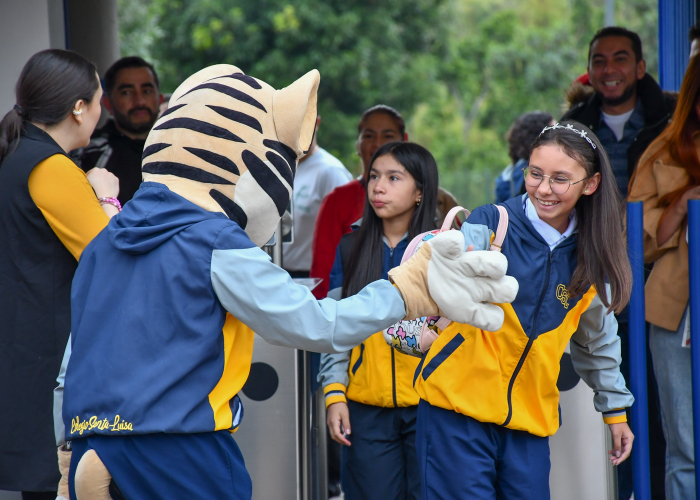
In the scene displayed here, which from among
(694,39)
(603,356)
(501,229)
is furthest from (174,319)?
(694,39)

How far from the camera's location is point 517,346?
2.42 m

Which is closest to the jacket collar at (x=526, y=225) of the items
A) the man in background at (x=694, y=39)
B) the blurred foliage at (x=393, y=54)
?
the man in background at (x=694, y=39)

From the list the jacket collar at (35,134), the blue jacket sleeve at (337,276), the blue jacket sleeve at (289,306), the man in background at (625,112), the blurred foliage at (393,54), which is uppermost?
the blurred foliage at (393,54)

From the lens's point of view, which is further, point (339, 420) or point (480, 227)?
point (339, 420)

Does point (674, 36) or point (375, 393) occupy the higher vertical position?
point (674, 36)

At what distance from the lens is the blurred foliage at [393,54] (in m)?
14.0

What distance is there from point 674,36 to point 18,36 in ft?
Result: 12.5

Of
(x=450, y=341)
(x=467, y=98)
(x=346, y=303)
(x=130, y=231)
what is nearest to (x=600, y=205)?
(x=450, y=341)

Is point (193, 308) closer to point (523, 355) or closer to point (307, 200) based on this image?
point (523, 355)

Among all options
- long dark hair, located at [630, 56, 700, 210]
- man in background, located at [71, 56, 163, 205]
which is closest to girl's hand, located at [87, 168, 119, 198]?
man in background, located at [71, 56, 163, 205]

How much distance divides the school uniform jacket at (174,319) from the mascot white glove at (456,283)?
85mm

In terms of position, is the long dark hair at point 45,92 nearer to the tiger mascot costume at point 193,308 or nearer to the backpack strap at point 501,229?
the tiger mascot costume at point 193,308

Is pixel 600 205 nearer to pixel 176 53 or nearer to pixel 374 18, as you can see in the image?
pixel 374 18

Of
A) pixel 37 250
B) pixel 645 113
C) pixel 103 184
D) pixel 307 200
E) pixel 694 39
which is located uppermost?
pixel 694 39
